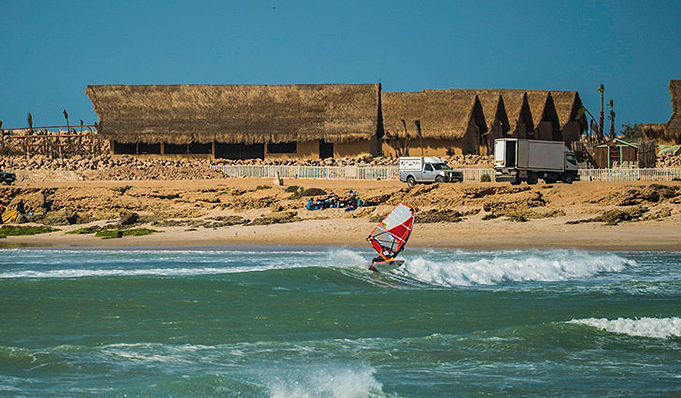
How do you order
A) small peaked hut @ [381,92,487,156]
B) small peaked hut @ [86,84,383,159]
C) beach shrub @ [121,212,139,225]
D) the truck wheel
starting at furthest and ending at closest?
small peaked hut @ [381,92,487,156]
small peaked hut @ [86,84,383,159]
the truck wheel
beach shrub @ [121,212,139,225]

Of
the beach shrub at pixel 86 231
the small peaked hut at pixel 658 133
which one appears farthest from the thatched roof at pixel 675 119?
the beach shrub at pixel 86 231

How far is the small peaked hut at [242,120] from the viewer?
46438 millimetres

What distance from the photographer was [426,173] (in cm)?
3628

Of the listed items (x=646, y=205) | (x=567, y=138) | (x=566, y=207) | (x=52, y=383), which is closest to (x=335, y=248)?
(x=566, y=207)

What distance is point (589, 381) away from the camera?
9945mm

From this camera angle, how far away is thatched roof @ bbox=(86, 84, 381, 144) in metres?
46.5

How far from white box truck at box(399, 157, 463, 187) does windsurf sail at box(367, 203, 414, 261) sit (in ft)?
57.8

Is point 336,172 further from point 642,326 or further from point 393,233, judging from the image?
point 642,326

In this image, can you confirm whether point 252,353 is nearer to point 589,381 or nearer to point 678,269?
point 589,381

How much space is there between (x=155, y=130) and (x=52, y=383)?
125 feet

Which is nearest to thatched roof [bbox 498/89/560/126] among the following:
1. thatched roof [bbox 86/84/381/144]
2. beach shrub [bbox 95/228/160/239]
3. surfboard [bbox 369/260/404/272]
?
thatched roof [bbox 86/84/381/144]

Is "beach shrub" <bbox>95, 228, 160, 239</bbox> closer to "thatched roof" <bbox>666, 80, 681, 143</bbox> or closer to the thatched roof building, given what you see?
the thatched roof building

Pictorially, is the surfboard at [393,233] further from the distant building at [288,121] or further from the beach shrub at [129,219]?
the distant building at [288,121]

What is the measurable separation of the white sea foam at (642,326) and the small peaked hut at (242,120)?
33111 mm
